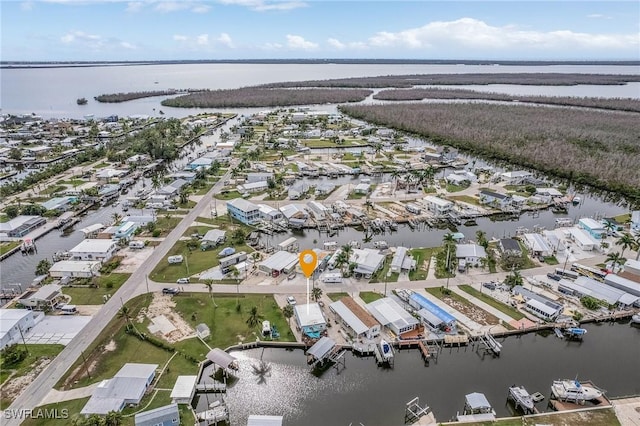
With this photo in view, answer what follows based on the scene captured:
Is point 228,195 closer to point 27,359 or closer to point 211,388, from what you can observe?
point 27,359

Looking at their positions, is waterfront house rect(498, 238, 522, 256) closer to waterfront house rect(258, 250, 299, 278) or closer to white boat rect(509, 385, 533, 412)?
white boat rect(509, 385, 533, 412)

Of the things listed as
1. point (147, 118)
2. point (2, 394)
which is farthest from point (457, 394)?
point (147, 118)

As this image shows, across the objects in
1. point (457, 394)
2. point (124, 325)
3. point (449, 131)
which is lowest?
point (457, 394)

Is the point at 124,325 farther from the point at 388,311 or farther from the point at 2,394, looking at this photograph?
the point at 388,311

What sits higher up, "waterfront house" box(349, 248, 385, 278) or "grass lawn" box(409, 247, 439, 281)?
"waterfront house" box(349, 248, 385, 278)

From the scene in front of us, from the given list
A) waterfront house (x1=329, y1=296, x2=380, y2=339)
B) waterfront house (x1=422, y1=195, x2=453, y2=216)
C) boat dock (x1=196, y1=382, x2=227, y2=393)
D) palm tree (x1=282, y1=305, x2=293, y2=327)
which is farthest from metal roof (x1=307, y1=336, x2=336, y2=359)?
waterfront house (x1=422, y1=195, x2=453, y2=216)

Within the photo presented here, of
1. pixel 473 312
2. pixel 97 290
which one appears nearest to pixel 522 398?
pixel 473 312

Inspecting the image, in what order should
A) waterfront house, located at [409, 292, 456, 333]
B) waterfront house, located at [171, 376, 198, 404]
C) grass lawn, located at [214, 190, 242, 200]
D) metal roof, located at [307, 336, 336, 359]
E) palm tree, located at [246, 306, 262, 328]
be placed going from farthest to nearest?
grass lawn, located at [214, 190, 242, 200]
palm tree, located at [246, 306, 262, 328]
waterfront house, located at [409, 292, 456, 333]
metal roof, located at [307, 336, 336, 359]
waterfront house, located at [171, 376, 198, 404]
